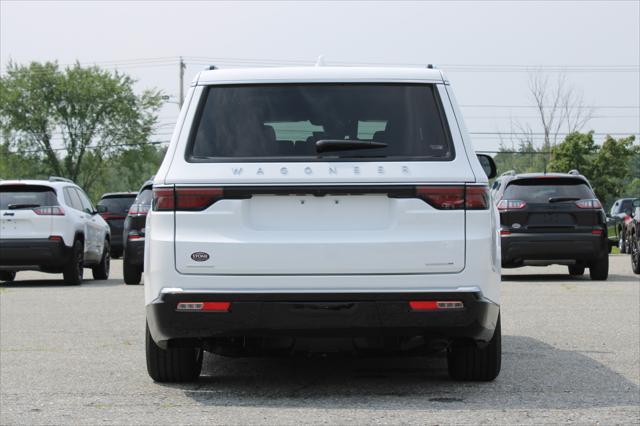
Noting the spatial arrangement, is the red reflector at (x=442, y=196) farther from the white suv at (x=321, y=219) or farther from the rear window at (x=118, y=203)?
the rear window at (x=118, y=203)

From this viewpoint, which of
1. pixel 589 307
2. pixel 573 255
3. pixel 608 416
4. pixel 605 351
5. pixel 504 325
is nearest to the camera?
pixel 608 416

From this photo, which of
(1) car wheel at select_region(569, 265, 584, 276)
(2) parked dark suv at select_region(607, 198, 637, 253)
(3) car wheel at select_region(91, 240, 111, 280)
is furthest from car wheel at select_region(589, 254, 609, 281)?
(2) parked dark suv at select_region(607, 198, 637, 253)

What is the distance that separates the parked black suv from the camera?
59.4 ft

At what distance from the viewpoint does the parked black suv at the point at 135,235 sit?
18094 mm

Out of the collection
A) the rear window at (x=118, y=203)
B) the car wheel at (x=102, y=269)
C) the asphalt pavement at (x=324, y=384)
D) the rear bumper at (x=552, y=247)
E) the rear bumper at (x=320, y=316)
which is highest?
the rear window at (x=118, y=203)

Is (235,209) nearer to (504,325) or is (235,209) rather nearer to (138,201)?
(504,325)

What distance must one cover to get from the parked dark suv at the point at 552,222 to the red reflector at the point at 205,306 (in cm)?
1182

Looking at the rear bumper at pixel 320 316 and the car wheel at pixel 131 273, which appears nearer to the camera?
the rear bumper at pixel 320 316

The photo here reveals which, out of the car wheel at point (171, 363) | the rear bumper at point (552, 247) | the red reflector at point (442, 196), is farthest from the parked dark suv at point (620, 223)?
the red reflector at point (442, 196)

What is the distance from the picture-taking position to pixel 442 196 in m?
6.51

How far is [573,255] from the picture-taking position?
58.8 feet

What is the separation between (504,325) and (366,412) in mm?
5042

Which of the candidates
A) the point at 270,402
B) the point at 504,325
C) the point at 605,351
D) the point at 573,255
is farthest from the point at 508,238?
the point at 270,402

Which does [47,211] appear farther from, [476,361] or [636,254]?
[476,361]
